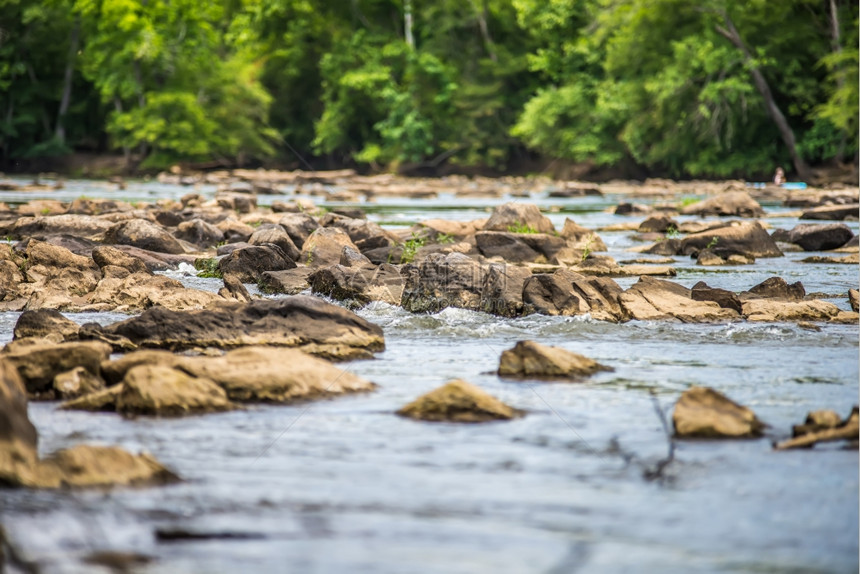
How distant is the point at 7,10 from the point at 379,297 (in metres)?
42.3

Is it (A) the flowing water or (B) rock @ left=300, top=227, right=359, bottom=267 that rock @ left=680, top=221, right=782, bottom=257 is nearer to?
(B) rock @ left=300, top=227, right=359, bottom=267

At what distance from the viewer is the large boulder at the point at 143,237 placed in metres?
11.3

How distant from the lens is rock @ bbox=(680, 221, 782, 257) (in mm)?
11758

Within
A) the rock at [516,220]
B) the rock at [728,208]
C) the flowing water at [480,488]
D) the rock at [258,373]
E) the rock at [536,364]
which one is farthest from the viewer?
the rock at [728,208]

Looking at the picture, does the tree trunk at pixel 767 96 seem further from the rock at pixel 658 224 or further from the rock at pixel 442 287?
the rock at pixel 442 287

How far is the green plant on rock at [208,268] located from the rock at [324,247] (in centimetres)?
82

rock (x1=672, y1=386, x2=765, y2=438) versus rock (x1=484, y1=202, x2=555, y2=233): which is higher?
rock (x1=484, y1=202, x2=555, y2=233)

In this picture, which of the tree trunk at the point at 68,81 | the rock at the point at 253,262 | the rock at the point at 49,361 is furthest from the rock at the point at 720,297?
the tree trunk at the point at 68,81

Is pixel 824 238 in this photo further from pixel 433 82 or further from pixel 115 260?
pixel 433 82

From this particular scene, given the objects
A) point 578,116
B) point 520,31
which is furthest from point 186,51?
point 578,116

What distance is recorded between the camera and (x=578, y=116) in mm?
39688

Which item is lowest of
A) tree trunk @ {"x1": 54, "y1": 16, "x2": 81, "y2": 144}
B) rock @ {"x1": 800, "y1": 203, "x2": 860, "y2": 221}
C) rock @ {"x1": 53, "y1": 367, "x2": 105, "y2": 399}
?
rock @ {"x1": 53, "y1": 367, "x2": 105, "y2": 399}

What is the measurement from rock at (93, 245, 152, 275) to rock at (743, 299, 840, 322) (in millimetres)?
4832

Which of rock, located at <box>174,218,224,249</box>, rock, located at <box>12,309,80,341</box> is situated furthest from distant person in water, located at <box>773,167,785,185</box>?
rock, located at <box>12,309,80,341</box>
